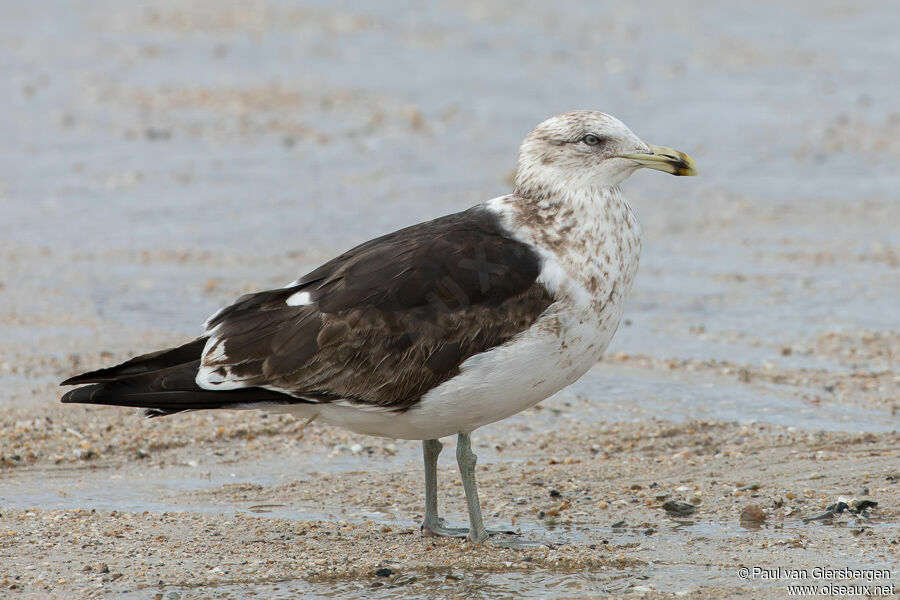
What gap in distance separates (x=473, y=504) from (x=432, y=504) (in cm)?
25

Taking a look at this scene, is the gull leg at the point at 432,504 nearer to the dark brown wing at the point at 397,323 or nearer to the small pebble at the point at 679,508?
the dark brown wing at the point at 397,323

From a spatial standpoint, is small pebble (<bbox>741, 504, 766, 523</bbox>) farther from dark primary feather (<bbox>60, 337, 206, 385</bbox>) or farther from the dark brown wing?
dark primary feather (<bbox>60, 337, 206, 385</bbox>)

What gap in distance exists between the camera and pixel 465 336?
5816mm

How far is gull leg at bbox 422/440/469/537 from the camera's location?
619cm

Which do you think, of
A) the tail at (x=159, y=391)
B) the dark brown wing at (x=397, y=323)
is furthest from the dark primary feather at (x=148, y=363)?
the dark brown wing at (x=397, y=323)

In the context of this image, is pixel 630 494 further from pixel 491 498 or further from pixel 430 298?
pixel 430 298

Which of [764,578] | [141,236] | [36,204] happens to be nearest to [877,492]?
[764,578]

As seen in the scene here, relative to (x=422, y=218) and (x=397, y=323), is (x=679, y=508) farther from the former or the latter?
(x=422, y=218)

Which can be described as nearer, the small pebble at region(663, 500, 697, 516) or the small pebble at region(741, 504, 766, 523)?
the small pebble at region(741, 504, 766, 523)

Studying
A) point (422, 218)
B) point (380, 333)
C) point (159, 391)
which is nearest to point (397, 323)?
point (380, 333)

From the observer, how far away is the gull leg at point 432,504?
619 centimetres

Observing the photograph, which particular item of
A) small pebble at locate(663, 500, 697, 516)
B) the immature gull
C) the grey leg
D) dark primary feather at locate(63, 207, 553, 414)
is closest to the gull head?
the immature gull

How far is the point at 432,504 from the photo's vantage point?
6.26 metres

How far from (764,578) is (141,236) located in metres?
7.24
